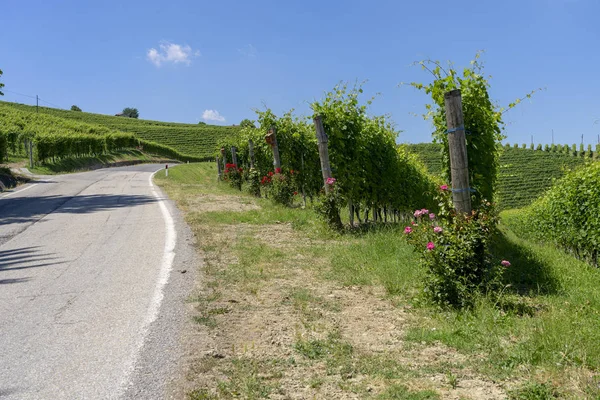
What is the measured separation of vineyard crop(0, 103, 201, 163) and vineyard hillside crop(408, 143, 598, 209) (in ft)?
113

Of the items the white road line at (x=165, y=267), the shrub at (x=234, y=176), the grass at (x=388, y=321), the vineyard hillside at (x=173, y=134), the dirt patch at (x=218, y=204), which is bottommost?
the grass at (x=388, y=321)

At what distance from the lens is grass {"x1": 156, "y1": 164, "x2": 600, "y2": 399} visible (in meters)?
3.94

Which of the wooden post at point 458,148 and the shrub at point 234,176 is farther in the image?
the shrub at point 234,176

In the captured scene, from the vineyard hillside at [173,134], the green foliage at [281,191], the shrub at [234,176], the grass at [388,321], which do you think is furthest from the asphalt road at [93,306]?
the vineyard hillside at [173,134]

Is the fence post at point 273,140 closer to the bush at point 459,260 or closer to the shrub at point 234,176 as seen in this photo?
the shrub at point 234,176

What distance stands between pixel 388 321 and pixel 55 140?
158 ft

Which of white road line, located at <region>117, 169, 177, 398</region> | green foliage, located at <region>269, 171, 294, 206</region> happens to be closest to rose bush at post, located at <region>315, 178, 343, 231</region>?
white road line, located at <region>117, 169, 177, 398</region>

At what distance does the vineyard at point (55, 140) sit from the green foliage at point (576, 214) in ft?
104

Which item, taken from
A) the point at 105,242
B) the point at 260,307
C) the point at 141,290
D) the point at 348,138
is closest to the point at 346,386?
the point at 260,307

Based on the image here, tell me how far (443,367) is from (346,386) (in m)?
0.87

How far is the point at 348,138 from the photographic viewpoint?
12.3m

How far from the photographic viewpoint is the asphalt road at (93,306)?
412 centimetres

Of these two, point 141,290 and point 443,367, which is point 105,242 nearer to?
point 141,290

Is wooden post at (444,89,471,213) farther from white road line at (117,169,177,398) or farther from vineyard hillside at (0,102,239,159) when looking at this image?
vineyard hillside at (0,102,239,159)
